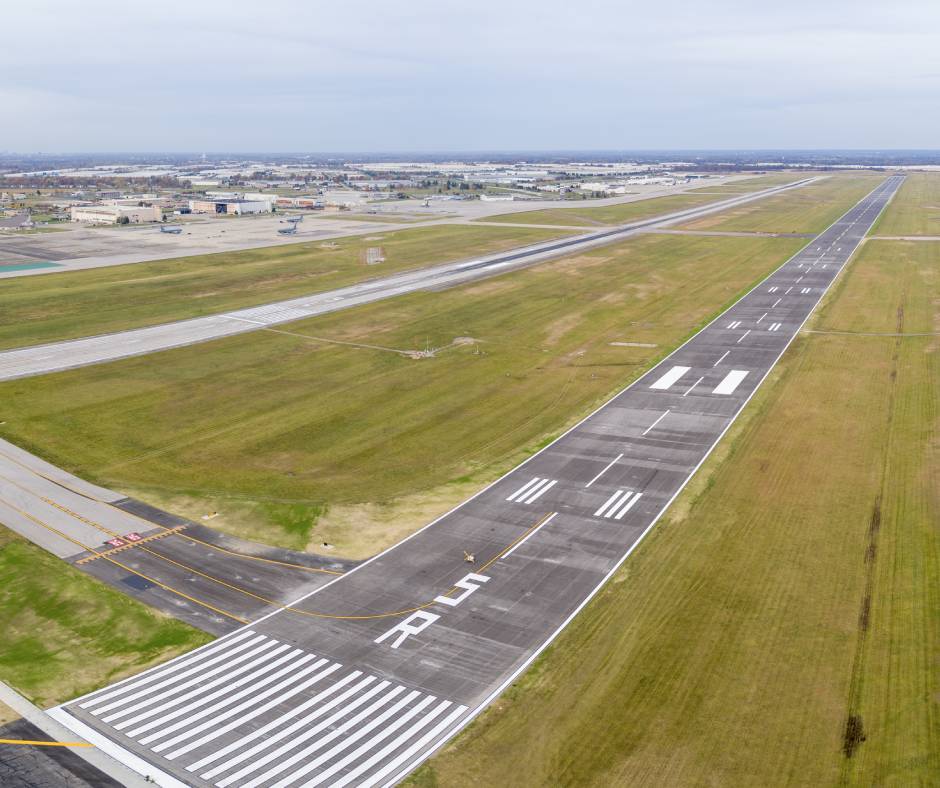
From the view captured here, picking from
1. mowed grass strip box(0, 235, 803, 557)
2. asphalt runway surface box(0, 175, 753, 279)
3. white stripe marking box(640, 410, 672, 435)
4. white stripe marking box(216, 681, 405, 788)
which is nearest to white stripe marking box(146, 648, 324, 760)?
white stripe marking box(216, 681, 405, 788)

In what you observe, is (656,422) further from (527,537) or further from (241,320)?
(241,320)

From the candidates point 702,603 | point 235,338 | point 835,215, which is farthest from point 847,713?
point 835,215

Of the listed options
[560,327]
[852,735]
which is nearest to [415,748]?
[852,735]

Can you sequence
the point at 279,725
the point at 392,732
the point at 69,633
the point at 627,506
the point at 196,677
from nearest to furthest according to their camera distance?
the point at 392,732 < the point at 279,725 < the point at 196,677 < the point at 69,633 < the point at 627,506

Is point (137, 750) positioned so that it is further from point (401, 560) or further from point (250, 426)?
point (250, 426)

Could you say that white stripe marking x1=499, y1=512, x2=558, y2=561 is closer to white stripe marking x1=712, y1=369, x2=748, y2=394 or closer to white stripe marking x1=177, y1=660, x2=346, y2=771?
white stripe marking x1=177, y1=660, x2=346, y2=771

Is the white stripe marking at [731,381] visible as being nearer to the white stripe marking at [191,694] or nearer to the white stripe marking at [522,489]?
the white stripe marking at [522,489]
